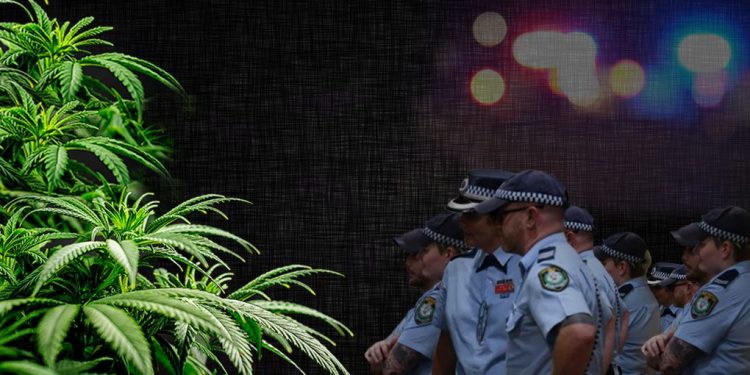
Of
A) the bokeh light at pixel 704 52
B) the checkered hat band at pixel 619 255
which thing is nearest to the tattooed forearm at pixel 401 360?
the checkered hat band at pixel 619 255

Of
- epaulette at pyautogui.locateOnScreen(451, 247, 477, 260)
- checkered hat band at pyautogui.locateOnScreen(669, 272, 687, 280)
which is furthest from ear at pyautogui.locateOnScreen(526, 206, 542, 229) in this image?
checkered hat band at pyautogui.locateOnScreen(669, 272, 687, 280)

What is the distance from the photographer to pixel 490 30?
11.1 feet

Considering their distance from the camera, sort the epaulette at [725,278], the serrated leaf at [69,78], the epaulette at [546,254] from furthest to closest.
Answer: the epaulette at [725,278] → the epaulette at [546,254] → the serrated leaf at [69,78]

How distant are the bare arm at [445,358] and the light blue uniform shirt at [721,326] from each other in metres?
0.71

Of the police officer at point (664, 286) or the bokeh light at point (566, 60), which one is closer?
the bokeh light at point (566, 60)

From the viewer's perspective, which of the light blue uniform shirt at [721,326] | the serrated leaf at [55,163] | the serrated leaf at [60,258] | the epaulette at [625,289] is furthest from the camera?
the epaulette at [625,289]

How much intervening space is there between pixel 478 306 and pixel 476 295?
0.11 ft

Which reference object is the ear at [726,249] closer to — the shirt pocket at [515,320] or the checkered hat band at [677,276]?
the checkered hat band at [677,276]

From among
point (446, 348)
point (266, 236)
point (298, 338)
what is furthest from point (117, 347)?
point (266, 236)

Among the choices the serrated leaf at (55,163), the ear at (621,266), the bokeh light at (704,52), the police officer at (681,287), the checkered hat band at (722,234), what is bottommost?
the police officer at (681,287)

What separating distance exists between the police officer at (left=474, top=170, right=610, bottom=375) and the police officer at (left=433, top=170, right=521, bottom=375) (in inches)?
9.7

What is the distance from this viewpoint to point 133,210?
1759 millimetres

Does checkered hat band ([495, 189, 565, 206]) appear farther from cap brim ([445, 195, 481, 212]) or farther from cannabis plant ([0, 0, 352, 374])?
cannabis plant ([0, 0, 352, 374])

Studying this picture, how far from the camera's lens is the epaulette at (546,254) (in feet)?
7.81
